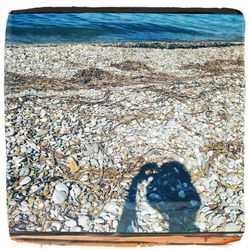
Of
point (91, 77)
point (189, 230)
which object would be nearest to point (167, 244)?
point (189, 230)

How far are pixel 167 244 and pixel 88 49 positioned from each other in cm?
391

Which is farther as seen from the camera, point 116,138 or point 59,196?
point 116,138

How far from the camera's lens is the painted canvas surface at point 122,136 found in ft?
9.20

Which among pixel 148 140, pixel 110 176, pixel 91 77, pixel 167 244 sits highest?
pixel 91 77

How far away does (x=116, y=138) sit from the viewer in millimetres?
3551

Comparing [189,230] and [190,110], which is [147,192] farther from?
[190,110]

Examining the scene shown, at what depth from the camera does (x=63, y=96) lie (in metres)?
4.18

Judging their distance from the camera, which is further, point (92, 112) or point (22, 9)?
point (92, 112)

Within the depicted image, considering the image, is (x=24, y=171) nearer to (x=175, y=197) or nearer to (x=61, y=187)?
(x=61, y=187)

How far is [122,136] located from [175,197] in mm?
970

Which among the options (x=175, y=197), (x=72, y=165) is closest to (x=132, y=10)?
(x=72, y=165)

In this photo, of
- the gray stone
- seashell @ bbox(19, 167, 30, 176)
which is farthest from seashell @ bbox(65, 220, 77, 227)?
seashell @ bbox(19, 167, 30, 176)

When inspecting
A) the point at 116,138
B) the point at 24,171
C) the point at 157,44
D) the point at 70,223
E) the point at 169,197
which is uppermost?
the point at 157,44

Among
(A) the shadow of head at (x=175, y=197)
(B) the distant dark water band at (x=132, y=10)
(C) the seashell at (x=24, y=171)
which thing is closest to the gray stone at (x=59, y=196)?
(C) the seashell at (x=24, y=171)
